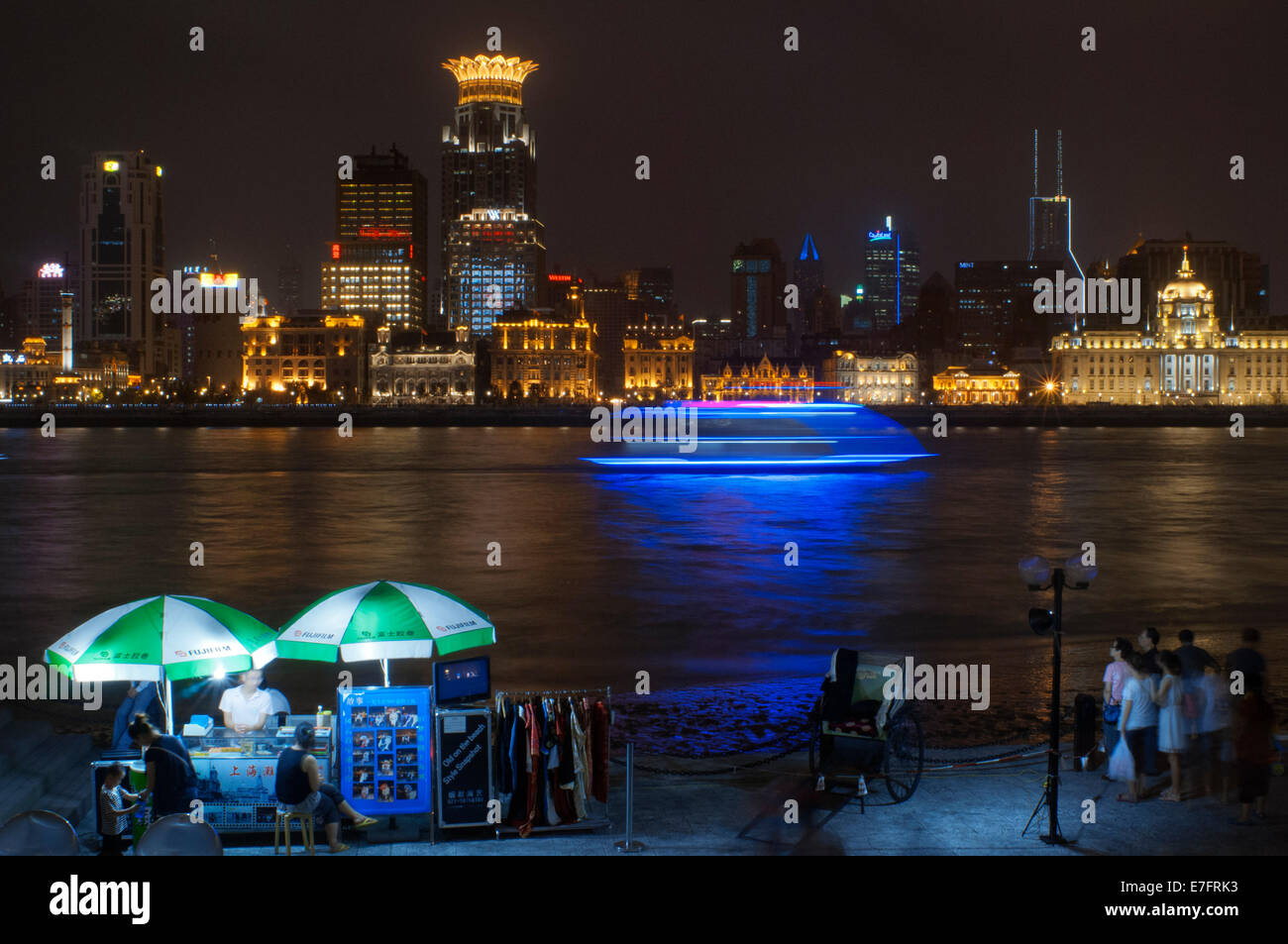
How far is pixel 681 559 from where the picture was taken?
75.4ft

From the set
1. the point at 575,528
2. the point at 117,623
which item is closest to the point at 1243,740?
the point at 117,623

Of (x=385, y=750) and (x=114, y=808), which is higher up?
(x=385, y=750)

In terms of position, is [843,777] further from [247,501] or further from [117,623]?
[247,501]

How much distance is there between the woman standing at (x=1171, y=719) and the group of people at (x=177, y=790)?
5.46 m

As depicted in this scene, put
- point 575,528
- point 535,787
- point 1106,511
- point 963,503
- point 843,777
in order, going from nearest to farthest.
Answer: point 535,787
point 843,777
point 575,528
point 1106,511
point 963,503

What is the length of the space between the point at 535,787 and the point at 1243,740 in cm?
460

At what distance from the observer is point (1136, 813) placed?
7.82 m

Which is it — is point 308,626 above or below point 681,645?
above

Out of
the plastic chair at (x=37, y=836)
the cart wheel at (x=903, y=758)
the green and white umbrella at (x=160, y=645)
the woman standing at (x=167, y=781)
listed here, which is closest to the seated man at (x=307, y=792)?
the woman standing at (x=167, y=781)

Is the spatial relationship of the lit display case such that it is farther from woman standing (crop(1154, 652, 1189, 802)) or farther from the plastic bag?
woman standing (crop(1154, 652, 1189, 802))

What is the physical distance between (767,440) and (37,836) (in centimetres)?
5838

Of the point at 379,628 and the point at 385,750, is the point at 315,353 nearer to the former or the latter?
the point at 379,628

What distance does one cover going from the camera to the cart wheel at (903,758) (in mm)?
8125

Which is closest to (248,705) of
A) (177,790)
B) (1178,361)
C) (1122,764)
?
(177,790)
